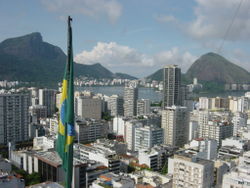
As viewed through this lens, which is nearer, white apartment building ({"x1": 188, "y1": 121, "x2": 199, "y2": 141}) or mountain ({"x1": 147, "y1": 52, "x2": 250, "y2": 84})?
white apartment building ({"x1": 188, "y1": 121, "x2": 199, "y2": 141})

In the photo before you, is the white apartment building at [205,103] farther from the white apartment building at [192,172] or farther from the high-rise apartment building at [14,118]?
the white apartment building at [192,172]

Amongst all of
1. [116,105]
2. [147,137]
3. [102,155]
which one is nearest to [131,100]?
[116,105]

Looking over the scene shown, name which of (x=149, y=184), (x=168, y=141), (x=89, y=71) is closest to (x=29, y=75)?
(x=89, y=71)

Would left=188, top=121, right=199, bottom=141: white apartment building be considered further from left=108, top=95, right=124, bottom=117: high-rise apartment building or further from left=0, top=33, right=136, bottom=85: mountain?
left=0, top=33, right=136, bottom=85: mountain

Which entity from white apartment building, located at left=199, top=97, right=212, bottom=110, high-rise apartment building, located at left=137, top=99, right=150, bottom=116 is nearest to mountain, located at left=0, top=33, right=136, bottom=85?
white apartment building, located at left=199, top=97, right=212, bottom=110

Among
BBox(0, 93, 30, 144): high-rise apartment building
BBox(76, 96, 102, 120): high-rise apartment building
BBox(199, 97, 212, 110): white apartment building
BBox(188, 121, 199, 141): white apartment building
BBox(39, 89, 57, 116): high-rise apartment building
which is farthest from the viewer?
BBox(199, 97, 212, 110): white apartment building

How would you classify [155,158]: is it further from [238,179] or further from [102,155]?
[238,179]

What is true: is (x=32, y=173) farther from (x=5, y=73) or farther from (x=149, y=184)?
(x=5, y=73)
